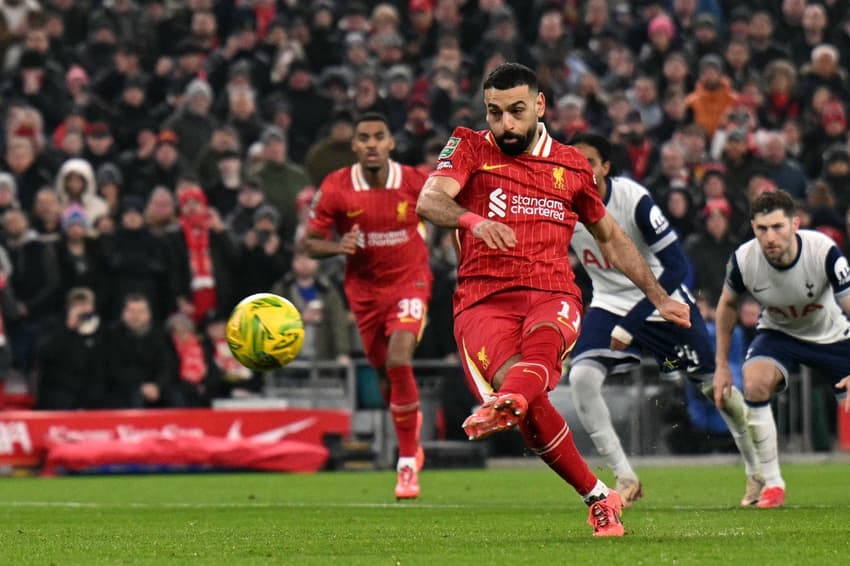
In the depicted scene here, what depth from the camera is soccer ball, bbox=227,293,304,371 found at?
436 inches

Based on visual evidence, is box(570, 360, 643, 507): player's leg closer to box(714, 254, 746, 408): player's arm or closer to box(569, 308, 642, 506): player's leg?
box(569, 308, 642, 506): player's leg

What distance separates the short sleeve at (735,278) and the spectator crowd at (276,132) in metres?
5.12

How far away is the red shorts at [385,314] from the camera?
14773 millimetres

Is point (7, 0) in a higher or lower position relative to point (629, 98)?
higher

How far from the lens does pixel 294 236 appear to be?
72.6 feet

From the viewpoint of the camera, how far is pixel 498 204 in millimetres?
9680

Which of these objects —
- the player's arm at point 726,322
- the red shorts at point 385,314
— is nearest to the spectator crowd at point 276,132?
the red shorts at point 385,314

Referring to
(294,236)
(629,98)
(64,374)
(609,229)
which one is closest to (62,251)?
(64,374)

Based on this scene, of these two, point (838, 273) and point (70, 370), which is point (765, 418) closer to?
point (838, 273)

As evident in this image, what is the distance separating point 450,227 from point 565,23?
61.0ft

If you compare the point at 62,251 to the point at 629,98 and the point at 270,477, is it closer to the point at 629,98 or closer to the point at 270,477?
the point at 270,477

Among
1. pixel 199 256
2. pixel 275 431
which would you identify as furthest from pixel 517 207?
pixel 199 256

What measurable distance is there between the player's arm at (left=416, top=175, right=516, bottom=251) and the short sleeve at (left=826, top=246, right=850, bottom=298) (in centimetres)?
374

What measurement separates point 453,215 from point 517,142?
739 mm
